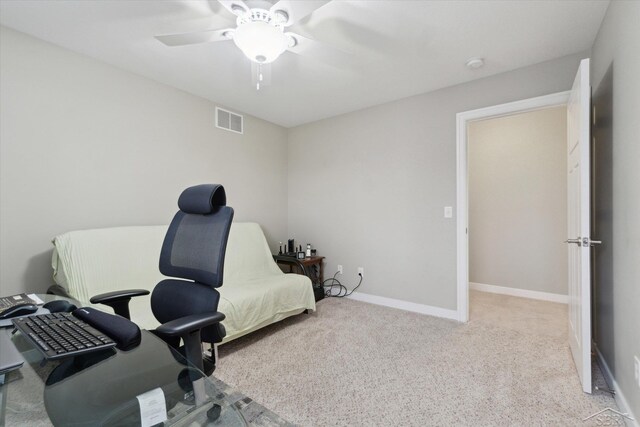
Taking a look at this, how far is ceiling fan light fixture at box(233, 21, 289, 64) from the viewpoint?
63.0 inches

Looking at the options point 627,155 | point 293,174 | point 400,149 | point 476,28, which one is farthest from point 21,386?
point 293,174

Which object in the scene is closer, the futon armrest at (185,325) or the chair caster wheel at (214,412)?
the chair caster wheel at (214,412)

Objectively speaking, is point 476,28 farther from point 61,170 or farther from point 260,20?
point 61,170

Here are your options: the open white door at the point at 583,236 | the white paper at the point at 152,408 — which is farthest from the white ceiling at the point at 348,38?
the white paper at the point at 152,408

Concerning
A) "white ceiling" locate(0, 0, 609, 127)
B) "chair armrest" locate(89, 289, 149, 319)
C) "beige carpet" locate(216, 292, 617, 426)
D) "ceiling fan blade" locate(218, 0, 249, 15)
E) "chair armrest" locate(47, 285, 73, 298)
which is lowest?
"beige carpet" locate(216, 292, 617, 426)

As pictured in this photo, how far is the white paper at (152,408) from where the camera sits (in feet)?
2.48

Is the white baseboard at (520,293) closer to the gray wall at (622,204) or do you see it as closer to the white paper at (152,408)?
the gray wall at (622,204)

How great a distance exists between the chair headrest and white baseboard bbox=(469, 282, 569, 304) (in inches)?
156

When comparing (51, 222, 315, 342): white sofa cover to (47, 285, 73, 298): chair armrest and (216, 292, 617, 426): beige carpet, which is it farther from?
(216, 292, 617, 426): beige carpet

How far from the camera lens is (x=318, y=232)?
4.00 m

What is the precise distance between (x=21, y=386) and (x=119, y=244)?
1.75 meters

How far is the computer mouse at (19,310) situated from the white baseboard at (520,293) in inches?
179

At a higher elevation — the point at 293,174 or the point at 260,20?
the point at 260,20

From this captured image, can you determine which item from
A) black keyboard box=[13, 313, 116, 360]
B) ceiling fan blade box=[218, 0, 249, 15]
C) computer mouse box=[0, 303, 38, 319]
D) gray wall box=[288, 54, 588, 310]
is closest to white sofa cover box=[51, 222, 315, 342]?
computer mouse box=[0, 303, 38, 319]
